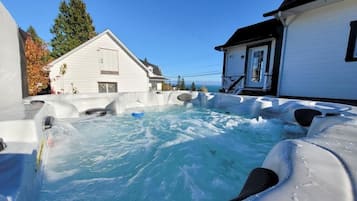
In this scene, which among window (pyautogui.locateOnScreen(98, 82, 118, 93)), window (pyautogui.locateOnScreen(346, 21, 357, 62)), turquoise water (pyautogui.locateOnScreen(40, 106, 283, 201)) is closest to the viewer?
turquoise water (pyautogui.locateOnScreen(40, 106, 283, 201))

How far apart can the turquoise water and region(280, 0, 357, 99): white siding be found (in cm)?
206

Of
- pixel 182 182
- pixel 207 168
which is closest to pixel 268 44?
pixel 207 168

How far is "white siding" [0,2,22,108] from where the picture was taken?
1707 mm

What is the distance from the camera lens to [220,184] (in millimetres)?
1551

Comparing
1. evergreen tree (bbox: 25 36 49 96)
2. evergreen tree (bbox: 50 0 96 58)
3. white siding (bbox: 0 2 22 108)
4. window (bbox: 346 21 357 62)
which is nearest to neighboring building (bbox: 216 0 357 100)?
window (bbox: 346 21 357 62)

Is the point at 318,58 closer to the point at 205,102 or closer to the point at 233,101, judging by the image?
the point at 233,101

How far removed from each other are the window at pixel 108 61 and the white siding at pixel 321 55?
8740 millimetres

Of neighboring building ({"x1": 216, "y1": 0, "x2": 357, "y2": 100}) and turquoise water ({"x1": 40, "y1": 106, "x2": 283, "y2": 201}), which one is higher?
neighboring building ({"x1": 216, "y1": 0, "x2": 357, "y2": 100})

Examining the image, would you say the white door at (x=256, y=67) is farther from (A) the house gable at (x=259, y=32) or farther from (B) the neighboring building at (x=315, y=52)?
(A) the house gable at (x=259, y=32)

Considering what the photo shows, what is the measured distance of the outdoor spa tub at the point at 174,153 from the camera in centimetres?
73

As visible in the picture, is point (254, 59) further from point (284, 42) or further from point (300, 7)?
point (300, 7)

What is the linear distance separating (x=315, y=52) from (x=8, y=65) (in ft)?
20.5

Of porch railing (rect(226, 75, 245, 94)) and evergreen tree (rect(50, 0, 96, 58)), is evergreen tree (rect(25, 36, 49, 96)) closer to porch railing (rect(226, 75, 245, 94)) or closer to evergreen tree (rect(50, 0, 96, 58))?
porch railing (rect(226, 75, 245, 94))

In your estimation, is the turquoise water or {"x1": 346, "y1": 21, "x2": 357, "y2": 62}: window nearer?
the turquoise water
